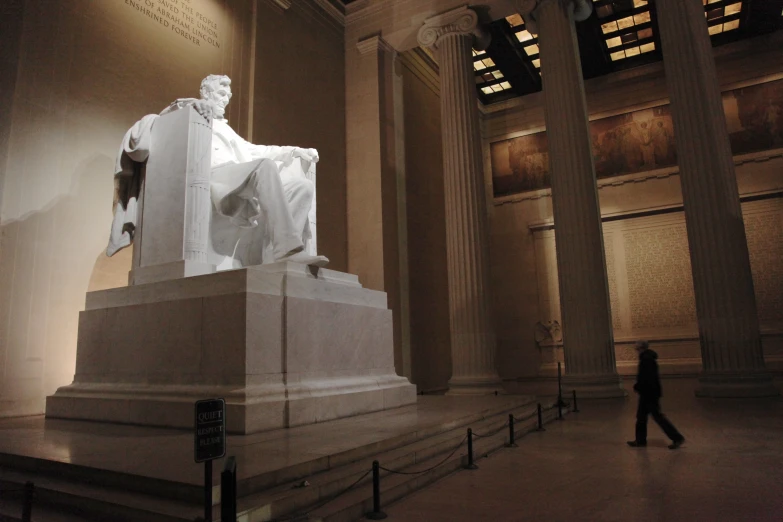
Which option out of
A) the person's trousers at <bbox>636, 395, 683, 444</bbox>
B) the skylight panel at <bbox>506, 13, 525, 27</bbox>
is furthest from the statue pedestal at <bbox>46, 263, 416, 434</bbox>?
the skylight panel at <bbox>506, 13, 525, 27</bbox>

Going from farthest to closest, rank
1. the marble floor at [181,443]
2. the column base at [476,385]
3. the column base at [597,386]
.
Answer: the column base at [476,385] → the column base at [597,386] → the marble floor at [181,443]

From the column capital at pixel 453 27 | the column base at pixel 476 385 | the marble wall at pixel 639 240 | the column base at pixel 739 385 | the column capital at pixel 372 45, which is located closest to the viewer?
the column base at pixel 739 385

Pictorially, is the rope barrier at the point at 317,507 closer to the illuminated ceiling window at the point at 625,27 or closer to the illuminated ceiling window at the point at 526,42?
the illuminated ceiling window at the point at 526,42

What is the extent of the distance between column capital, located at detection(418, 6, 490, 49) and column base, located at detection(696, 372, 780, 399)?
756 centimetres

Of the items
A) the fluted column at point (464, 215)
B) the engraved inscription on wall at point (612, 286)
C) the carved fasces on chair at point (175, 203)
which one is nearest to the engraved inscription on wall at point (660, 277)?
the engraved inscription on wall at point (612, 286)

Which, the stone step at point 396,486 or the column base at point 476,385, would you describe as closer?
the stone step at point 396,486

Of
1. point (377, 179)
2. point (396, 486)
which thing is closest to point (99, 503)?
point (396, 486)

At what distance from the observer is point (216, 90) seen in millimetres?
5875

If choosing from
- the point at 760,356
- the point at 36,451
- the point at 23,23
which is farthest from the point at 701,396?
the point at 23,23

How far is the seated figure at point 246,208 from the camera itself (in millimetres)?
5078

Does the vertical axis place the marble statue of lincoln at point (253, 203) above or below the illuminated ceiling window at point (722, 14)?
below

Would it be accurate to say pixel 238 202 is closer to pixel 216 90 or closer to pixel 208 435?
pixel 216 90

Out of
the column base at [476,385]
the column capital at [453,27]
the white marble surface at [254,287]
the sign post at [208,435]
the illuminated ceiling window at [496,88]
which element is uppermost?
the illuminated ceiling window at [496,88]

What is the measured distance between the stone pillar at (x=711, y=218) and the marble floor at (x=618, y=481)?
8.84ft
